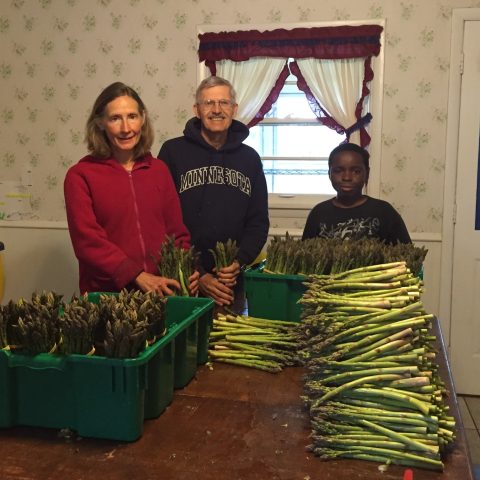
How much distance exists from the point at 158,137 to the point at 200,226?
1816 mm

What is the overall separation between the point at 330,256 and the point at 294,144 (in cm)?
244

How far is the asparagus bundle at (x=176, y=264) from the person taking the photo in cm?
199

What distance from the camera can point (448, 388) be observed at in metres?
1.46

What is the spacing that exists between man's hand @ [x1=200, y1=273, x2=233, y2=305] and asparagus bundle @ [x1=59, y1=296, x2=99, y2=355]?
925 mm

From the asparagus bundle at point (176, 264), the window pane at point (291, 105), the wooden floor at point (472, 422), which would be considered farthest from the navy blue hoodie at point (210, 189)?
the wooden floor at point (472, 422)

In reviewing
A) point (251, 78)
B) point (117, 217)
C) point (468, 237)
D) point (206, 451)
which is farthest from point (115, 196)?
point (468, 237)

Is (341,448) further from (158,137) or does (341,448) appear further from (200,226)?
(158,137)

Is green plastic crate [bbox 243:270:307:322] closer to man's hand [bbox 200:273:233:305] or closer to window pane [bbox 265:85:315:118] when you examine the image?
man's hand [bbox 200:273:233:305]

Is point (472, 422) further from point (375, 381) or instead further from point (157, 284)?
point (375, 381)

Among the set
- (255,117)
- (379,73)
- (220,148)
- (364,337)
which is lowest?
(364,337)

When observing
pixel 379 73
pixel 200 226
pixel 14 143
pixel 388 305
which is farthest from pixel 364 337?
pixel 14 143

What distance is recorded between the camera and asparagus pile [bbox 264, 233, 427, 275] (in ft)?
6.04

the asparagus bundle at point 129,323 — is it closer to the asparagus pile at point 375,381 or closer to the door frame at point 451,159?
the asparagus pile at point 375,381

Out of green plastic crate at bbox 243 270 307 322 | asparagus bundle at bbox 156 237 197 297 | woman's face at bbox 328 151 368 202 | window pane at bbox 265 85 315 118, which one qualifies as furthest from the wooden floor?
window pane at bbox 265 85 315 118
